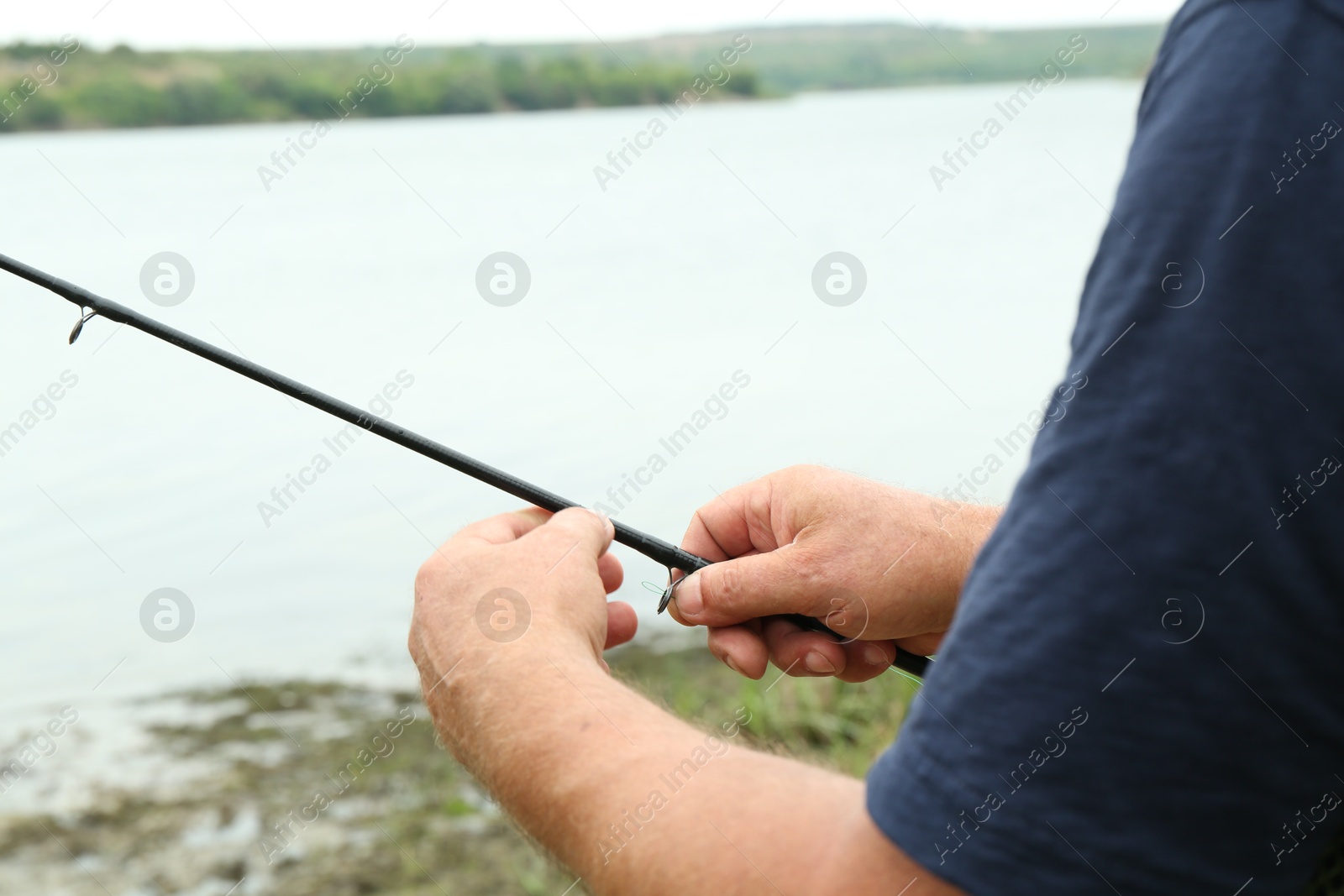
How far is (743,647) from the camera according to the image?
2.20m

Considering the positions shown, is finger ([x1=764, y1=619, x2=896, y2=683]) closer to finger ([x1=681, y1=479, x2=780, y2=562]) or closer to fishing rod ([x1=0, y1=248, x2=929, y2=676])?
fishing rod ([x1=0, y1=248, x2=929, y2=676])

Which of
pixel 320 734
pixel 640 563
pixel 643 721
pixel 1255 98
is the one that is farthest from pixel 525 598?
pixel 640 563

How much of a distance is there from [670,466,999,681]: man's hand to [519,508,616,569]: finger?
0.33 metres

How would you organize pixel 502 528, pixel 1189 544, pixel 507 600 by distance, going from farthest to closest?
pixel 502 528 → pixel 507 600 → pixel 1189 544

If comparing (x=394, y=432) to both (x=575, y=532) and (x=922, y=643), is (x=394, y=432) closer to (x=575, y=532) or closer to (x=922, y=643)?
(x=575, y=532)

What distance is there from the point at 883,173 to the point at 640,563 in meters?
23.9

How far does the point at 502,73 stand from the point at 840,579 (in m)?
43.5

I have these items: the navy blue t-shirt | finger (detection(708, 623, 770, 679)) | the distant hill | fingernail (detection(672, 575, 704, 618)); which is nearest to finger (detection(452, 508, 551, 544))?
fingernail (detection(672, 575, 704, 618))

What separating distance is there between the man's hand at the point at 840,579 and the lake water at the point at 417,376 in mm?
5863

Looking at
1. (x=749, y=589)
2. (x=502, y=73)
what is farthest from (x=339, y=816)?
(x=502, y=73)

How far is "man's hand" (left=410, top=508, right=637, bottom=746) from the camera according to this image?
1.48 metres

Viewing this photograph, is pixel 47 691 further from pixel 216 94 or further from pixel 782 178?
pixel 216 94

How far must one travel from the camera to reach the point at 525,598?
1567 mm

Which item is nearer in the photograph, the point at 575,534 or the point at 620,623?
the point at 575,534
